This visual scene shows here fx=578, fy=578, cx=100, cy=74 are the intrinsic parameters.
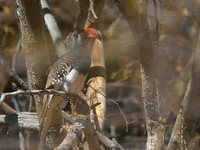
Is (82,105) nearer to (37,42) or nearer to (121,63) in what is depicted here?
(37,42)

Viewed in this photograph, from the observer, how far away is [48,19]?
4.26m

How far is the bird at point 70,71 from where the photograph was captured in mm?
3062

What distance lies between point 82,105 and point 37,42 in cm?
42

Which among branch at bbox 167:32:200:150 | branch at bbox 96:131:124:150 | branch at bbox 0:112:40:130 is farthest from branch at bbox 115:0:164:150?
branch at bbox 0:112:40:130

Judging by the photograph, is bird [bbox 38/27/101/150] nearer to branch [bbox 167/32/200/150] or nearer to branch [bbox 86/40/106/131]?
branch [bbox 86/40/106/131]

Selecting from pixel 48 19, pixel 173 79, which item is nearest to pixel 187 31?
pixel 173 79

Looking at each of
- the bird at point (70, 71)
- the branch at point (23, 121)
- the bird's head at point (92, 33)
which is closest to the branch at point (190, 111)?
the bird at point (70, 71)

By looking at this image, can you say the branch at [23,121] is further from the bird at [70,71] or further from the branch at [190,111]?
the branch at [190,111]

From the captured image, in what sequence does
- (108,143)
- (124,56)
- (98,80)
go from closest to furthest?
(108,143) < (98,80) < (124,56)

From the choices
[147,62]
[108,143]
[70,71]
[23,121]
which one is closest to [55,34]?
[70,71]

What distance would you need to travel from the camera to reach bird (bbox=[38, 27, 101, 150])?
3062 millimetres

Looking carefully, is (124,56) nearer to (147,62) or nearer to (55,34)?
(55,34)

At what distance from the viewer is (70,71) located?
11.1ft

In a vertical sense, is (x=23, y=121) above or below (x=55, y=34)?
below
